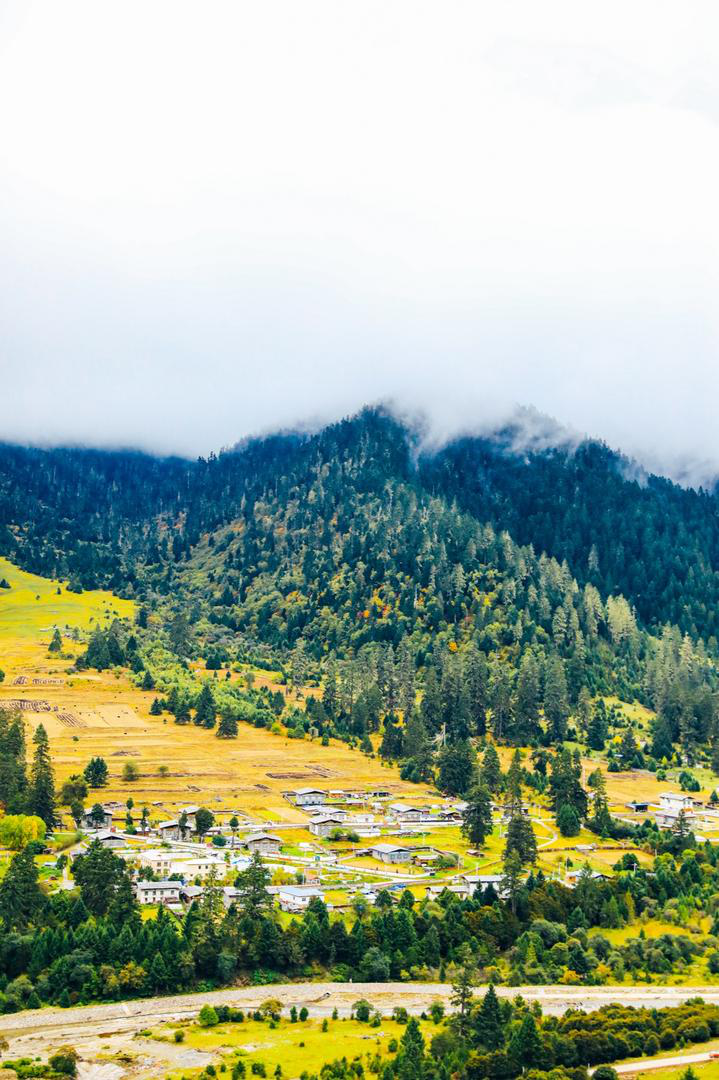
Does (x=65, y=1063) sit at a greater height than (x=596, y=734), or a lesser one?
lesser

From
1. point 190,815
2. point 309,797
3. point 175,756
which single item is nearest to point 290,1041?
point 190,815

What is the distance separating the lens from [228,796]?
128500mm

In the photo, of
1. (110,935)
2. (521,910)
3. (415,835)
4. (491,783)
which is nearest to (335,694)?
(491,783)

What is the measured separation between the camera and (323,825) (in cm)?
11562

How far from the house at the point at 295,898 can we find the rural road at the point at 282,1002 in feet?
33.4

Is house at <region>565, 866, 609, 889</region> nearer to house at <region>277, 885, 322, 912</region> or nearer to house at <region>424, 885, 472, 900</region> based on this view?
house at <region>424, 885, 472, 900</region>

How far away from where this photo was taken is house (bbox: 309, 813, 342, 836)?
11494cm

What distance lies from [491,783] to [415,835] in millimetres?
21389

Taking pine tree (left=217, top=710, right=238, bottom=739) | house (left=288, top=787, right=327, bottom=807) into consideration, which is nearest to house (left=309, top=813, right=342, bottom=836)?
house (left=288, top=787, right=327, bottom=807)

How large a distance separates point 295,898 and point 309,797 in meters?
38.9

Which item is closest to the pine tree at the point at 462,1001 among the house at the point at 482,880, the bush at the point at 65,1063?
the house at the point at 482,880

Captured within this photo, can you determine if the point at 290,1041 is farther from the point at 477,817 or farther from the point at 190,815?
the point at 190,815

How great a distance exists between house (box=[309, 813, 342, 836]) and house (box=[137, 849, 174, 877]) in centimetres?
2054

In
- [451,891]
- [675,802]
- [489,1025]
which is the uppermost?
[675,802]
